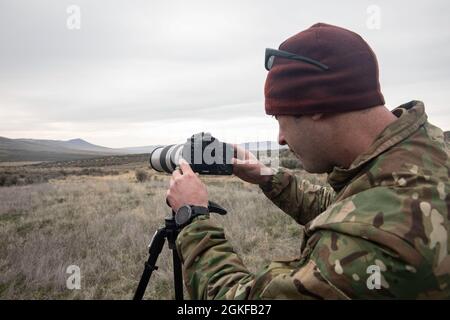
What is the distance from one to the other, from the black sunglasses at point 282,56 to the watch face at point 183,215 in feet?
2.79

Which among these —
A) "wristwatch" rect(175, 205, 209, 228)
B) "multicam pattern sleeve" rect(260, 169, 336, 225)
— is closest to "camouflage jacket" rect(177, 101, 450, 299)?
"wristwatch" rect(175, 205, 209, 228)

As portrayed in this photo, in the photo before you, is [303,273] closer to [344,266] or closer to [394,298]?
[344,266]

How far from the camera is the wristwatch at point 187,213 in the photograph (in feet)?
6.00

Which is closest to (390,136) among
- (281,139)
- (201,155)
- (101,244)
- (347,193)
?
(347,193)

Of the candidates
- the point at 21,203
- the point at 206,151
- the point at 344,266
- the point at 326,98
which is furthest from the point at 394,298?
the point at 21,203

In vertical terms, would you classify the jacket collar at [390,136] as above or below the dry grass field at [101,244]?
above

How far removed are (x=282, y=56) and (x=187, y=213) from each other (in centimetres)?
91

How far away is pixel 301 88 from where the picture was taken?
1.64 m

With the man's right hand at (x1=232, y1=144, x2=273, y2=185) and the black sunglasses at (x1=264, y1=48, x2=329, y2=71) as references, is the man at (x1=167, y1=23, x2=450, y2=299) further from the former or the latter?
the man's right hand at (x1=232, y1=144, x2=273, y2=185)

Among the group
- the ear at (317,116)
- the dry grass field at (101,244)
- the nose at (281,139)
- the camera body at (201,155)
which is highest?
the ear at (317,116)

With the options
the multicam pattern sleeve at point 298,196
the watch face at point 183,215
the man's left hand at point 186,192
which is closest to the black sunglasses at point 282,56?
the man's left hand at point 186,192

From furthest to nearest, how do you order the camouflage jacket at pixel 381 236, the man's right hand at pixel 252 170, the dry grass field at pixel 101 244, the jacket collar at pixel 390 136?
the dry grass field at pixel 101 244 → the man's right hand at pixel 252 170 → the jacket collar at pixel 390 136 → the camouflage jacket at pixel 381 236

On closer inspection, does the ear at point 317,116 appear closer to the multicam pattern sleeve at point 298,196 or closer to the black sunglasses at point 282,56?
the black sunglasses at point 282,56

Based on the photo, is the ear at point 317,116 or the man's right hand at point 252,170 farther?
the man's right hand at point 252,170
